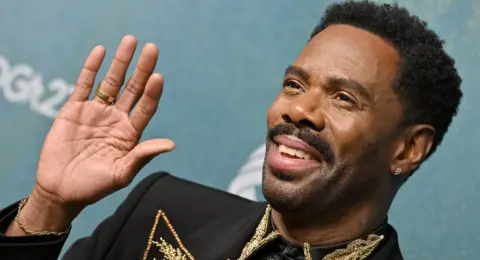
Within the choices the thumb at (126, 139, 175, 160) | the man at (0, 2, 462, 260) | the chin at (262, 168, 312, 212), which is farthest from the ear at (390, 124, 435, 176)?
the thumb at (126, 139, 175, 160)

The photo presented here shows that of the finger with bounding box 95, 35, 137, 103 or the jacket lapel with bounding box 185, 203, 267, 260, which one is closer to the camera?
the finger with bounding box 95, 35, 137, 103

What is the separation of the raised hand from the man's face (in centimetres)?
25

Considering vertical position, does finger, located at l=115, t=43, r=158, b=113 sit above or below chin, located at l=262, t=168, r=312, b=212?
above

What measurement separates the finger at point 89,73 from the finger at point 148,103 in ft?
0.32

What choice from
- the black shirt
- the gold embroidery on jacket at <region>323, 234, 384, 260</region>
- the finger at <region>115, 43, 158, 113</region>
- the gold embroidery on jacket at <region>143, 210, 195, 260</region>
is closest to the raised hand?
the finger at <region>115, 43, 158, 113</region>

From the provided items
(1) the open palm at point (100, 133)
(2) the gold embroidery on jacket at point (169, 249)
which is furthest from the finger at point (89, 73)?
(2) the gold embroidery on jacket at point (169, 249)

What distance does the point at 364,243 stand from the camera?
1.52 metres

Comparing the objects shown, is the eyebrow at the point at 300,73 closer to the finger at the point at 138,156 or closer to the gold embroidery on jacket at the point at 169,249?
the finger at the point at 138,156

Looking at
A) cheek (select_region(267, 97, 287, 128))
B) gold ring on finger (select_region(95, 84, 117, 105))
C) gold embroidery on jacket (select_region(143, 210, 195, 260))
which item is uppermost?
cheek (select_region(267, 97, 287, 128))

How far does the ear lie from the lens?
60.9 inches

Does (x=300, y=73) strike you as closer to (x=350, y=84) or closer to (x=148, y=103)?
(x=350, y=84)

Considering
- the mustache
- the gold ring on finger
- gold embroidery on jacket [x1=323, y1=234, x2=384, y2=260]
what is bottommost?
gold embroidery on jacket [x1=323, y1=234, x2=384, y2=260]

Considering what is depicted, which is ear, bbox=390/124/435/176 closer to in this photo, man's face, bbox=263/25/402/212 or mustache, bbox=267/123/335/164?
man's face, bbox=263/25/402/212

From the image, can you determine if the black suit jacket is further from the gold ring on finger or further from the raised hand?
the gold ring on finger
